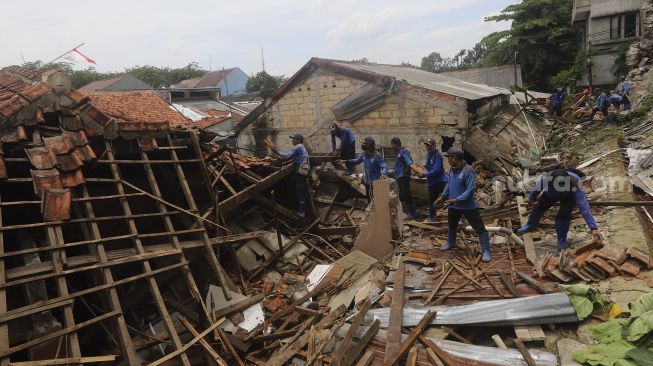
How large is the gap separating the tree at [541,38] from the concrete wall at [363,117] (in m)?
22.5

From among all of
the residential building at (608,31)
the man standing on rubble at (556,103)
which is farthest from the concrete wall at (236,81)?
the man standing on rubble at (556,103)

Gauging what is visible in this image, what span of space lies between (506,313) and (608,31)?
3199 cm

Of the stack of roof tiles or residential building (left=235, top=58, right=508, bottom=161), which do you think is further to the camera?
residential building (left=235, top=58, right=508, bottom=161)

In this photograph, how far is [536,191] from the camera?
6305 mm

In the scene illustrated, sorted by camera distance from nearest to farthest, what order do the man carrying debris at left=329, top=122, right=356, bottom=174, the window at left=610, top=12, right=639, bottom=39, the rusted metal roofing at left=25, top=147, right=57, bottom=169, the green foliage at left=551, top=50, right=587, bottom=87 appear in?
1. the rusted metal roofing at left=25, top=147, right=57, bottom=169
2. the man carrying debris at left=329, top=122, right=356, bottom=174
3. the green foliage at left=551, top=50, right=587, bottom=87
4. the window at left=610, top=12, right=639, bottom=39

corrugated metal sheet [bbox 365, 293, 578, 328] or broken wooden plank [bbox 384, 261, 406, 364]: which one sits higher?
corrugated metal sheet [bbox 365, 293, 578, 328]

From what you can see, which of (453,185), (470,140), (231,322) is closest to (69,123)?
(231,322)

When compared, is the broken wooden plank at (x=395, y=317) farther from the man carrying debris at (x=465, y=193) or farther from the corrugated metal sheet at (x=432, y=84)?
the corrugated metal sheet at (x=432, y=84)

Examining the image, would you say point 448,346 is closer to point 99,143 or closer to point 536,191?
point 536,191

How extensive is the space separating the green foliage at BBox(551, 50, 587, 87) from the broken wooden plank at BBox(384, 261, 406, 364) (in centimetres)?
2753

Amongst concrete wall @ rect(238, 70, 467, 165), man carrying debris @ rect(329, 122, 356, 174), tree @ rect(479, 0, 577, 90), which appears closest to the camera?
man carrying debris @ rect(329, 122, 356, 174)

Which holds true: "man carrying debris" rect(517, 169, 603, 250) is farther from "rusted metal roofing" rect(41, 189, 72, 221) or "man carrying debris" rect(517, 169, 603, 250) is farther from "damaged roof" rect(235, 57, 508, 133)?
"rusted metal roofing" rect(41, 189, 72, 221)

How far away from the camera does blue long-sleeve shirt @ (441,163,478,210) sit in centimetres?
604

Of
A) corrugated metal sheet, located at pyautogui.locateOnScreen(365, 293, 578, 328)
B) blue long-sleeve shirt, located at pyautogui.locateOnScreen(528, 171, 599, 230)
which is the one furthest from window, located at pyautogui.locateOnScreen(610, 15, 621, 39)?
corrugated metal sheet, located at pyautogui.locateOnScreen(365, 293, 578, 328)
